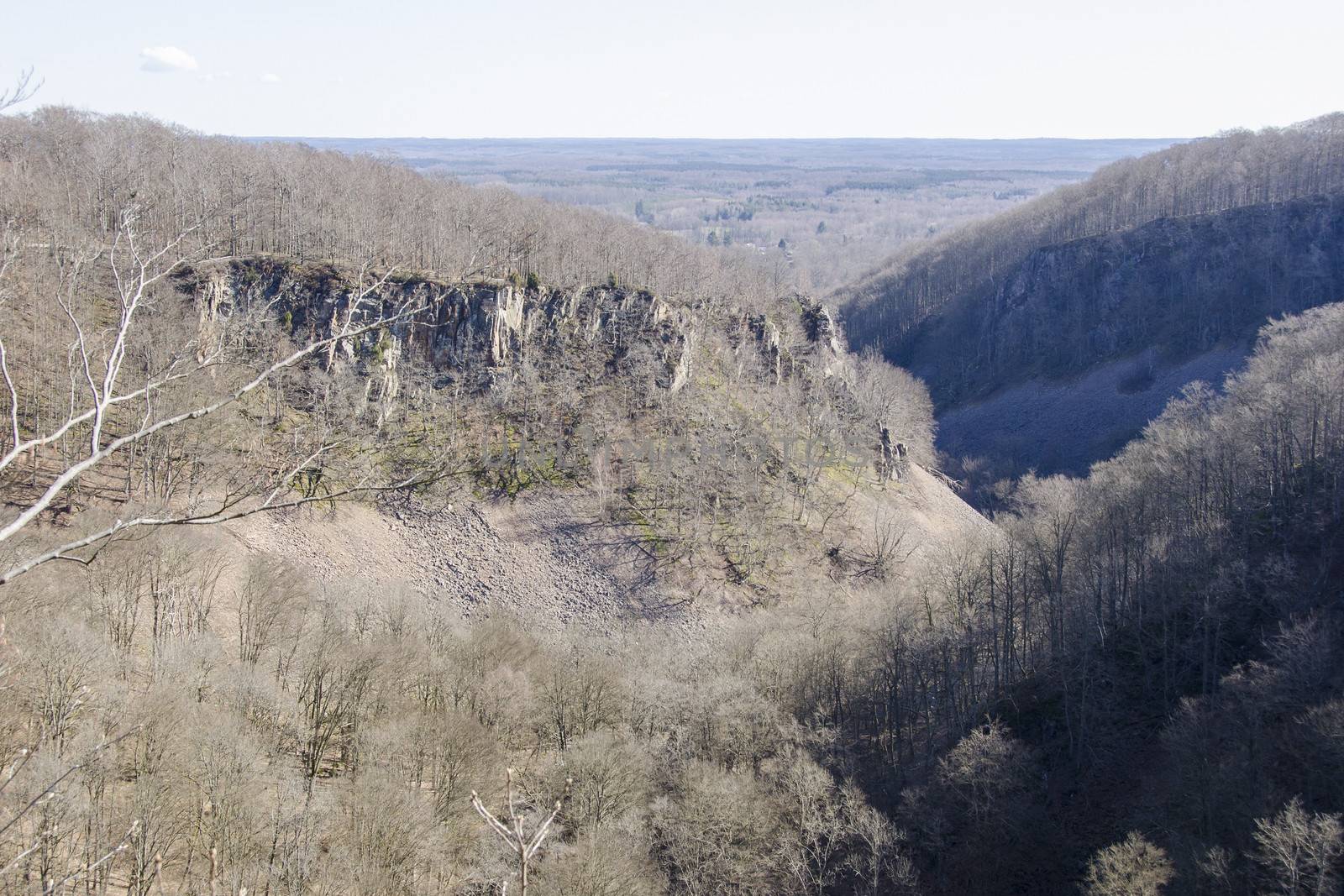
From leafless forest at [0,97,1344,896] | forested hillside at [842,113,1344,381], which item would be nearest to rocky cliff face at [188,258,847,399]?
leafless forest at [0,97,1344,896]

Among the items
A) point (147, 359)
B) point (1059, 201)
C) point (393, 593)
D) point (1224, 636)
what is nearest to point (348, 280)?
point (147, 359)

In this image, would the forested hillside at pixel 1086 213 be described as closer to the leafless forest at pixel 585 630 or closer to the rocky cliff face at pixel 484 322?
the leafless forest at pixel 585 630

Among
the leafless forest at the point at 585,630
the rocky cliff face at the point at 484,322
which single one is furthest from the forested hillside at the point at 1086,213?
the rocky cliff face at the point at 484,322

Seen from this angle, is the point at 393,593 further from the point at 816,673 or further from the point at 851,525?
the point at 851,525

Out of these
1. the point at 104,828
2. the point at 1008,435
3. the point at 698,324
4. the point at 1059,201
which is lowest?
the point at 1008,435

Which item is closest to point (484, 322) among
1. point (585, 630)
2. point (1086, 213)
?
point (585, 630)

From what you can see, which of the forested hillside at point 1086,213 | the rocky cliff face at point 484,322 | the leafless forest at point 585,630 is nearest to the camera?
the leafless forest at point 585,630

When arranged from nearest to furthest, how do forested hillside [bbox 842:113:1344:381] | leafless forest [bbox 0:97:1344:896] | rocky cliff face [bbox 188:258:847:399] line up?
1. leafless forest [bbox 0:97:1344:896]
2. rocky cliff face [bbox 188:258:847:399]
3. forested hillside [bbox 842:113:1344:381]

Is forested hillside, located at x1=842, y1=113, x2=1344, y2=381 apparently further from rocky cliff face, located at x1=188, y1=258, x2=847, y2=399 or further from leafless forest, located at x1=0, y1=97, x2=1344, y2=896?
rocky cliff face, located at x1=188, y1=258, x2=847, y2=399
